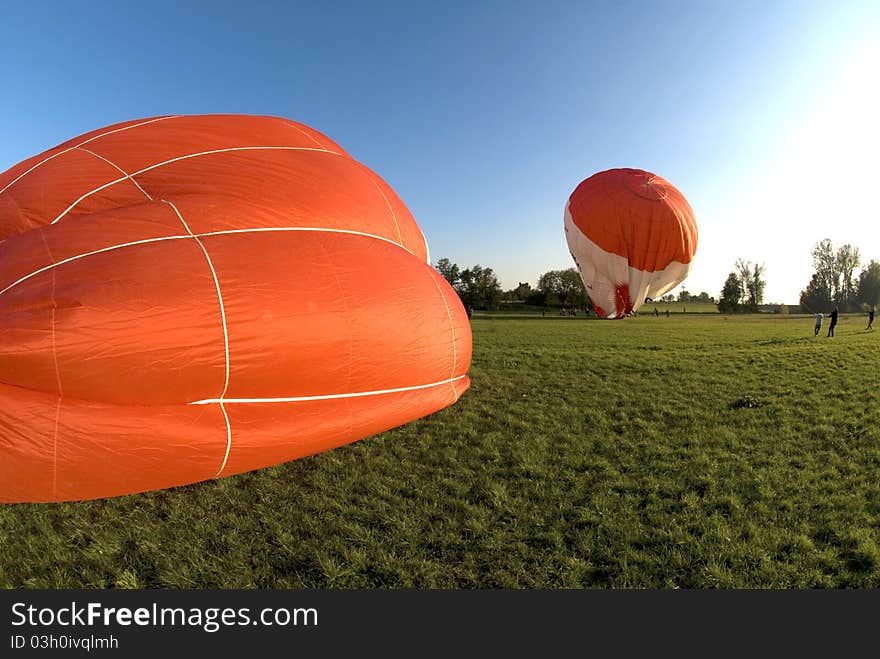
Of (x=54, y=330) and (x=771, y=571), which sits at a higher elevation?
(x=54, y=330)

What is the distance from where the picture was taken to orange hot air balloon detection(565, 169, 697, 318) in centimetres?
1884

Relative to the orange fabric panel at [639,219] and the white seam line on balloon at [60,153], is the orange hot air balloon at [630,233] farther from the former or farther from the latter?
the white seam line on balloon at [60,153]

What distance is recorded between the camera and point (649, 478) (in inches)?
150

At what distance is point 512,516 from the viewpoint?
3.21 meters

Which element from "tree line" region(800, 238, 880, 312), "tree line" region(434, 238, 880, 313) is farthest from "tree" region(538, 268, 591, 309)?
"tree line" region(800, 238, 880, 312)

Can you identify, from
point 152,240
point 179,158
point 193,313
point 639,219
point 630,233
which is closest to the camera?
point 193,313

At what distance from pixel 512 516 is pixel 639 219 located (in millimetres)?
18447

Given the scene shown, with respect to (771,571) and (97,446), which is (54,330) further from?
(771,571)

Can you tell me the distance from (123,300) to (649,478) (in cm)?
430

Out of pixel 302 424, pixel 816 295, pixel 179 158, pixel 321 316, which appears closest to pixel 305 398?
pixel 302 424

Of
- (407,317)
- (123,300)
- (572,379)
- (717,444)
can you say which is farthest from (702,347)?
(123,300)

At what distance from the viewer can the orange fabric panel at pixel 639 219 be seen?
18750 millimetres

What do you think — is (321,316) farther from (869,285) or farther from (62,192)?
(869,285)

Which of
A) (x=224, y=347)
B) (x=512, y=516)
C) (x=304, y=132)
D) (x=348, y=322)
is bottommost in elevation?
(x=512, y=516)
